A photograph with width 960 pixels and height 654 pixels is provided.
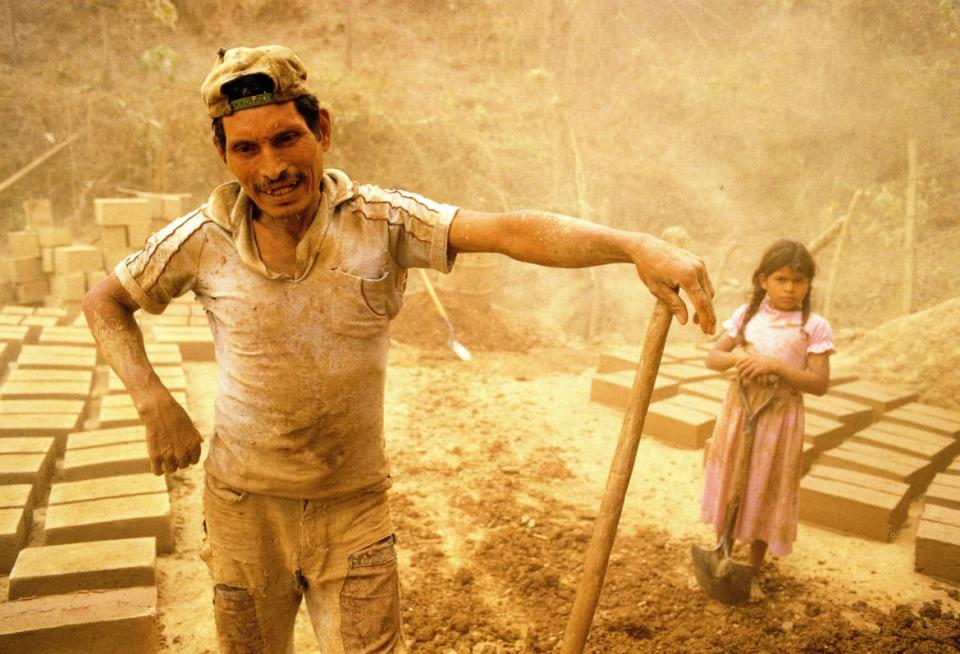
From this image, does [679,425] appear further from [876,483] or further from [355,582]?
[355,582]

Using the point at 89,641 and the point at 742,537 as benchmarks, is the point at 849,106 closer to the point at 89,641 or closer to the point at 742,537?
the point at 742,537

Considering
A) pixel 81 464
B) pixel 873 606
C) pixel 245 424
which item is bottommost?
pixel 873 606

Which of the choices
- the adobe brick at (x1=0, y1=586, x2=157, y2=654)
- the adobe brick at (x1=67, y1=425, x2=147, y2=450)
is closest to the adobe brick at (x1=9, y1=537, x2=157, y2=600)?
the adobe brick at (x1=0, y1=586, x2=157, y2=654)

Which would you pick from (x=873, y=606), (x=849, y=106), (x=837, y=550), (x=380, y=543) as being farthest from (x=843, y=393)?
(x=849, y=106)

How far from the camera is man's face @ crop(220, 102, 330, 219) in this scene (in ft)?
5.41

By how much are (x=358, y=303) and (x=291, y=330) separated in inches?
7.1

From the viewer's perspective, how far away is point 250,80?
63.7 inches

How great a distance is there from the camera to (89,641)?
2.54 meters

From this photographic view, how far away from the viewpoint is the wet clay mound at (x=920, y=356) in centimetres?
621

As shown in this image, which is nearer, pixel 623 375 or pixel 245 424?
pixel 245 424

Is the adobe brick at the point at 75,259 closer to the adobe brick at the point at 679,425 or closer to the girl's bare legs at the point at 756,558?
the adobe brick at the point at 679,425

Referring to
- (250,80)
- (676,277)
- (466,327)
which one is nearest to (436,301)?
(466,327)

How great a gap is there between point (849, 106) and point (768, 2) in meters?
2.88

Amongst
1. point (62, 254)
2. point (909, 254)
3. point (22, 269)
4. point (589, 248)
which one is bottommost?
point (22, 269)
